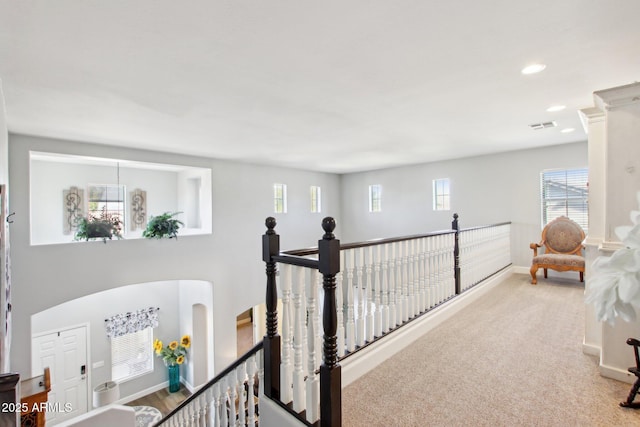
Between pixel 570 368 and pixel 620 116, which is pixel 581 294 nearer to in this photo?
pixel 570 368

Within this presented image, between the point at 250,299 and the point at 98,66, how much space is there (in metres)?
5.51

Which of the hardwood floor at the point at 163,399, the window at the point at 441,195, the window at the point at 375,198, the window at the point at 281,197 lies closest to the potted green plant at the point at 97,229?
the window at the point at 281,197

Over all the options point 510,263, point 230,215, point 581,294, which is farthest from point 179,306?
point 581,294

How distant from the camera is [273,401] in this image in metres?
1.99

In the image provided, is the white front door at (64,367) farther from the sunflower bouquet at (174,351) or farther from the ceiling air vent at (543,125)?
the ceiling air vent at (543,125)

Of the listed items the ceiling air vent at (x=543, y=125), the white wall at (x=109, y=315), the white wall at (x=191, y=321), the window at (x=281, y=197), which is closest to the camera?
the ceiling air vent at (x=543, y=125)

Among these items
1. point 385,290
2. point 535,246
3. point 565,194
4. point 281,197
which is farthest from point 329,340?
point 281,197

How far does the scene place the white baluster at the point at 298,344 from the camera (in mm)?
1830

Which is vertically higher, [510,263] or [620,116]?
[620,116]

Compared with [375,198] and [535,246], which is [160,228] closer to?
[375,198]

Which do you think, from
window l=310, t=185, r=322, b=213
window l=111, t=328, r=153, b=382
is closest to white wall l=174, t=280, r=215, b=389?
window l=111, t=328, r=153, b=382

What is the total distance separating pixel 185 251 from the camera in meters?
6.04

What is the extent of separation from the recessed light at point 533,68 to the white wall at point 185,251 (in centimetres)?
553

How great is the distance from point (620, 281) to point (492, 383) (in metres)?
2.22
